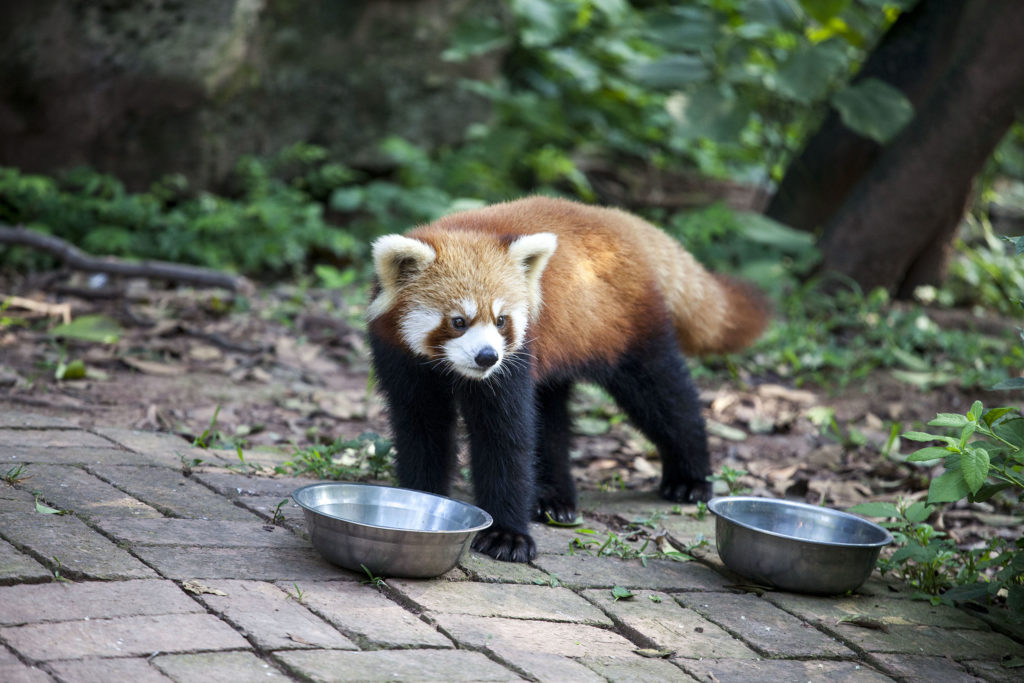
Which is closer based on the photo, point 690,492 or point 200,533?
point 200,533

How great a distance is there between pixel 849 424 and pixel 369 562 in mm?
3374

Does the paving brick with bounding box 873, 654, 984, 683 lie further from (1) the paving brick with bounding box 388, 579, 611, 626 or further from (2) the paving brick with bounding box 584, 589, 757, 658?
(1) the paving brick with bounding box 388, 579, 611, 626

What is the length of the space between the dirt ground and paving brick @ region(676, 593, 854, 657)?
3.89ft

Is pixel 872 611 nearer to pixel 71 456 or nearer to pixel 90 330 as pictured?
pixel 71 456

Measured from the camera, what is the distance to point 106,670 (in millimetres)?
2070

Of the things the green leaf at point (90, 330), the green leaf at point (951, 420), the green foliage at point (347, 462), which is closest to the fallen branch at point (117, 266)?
the green leaf at point (90, 330)

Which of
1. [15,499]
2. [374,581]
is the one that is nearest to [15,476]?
[15,499]

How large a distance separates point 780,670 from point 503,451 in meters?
1.09

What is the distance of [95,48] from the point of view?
6.86 m

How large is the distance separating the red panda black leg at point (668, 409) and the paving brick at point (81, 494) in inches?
72.0

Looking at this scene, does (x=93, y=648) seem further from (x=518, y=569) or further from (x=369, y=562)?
(x=518, y=569)

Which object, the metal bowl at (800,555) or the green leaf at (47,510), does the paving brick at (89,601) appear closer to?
the green leaf at (47,510)

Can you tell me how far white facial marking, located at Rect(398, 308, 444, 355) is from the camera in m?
3.20

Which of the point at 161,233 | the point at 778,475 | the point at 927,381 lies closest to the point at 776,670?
the point at 778,475
